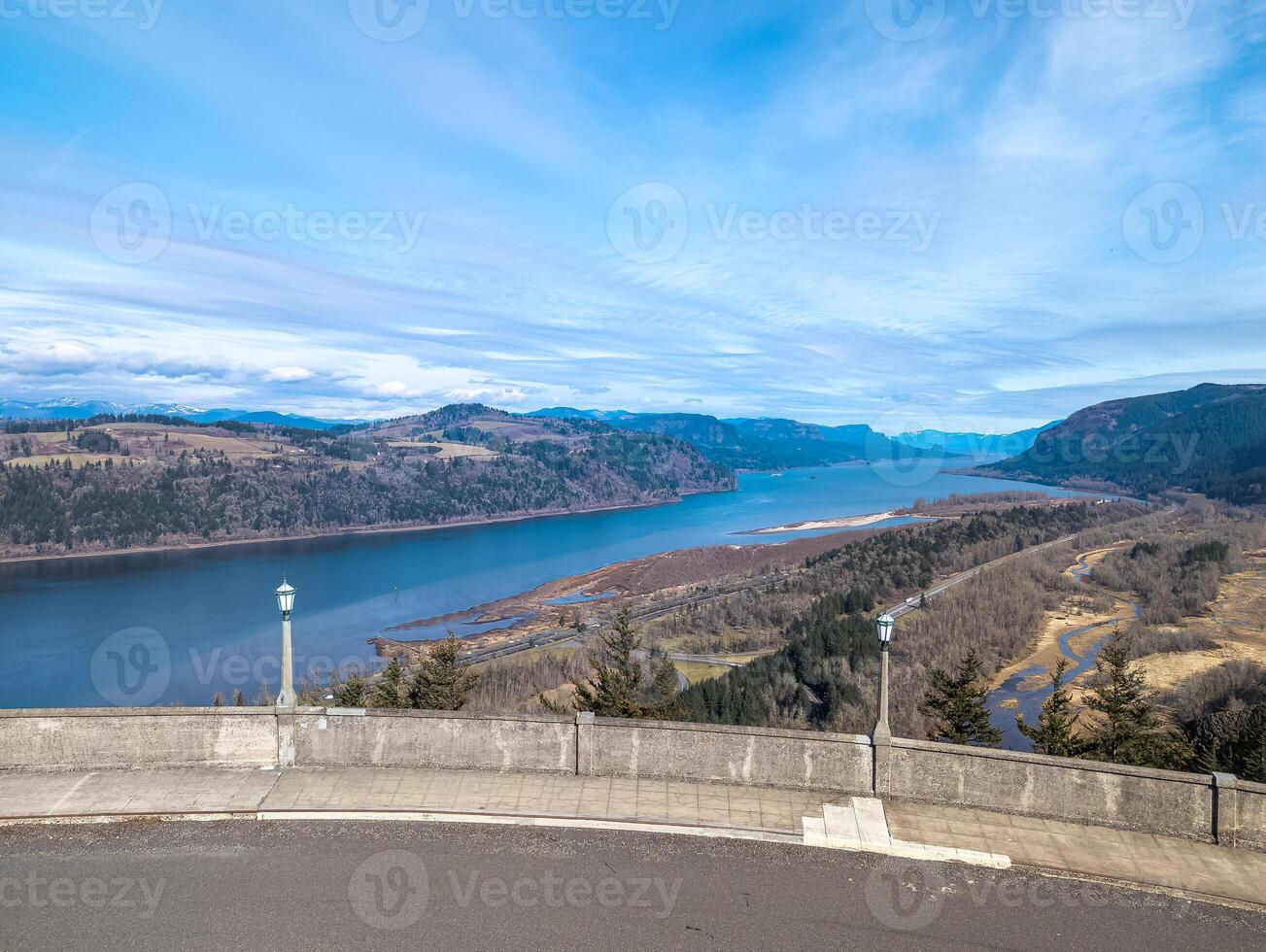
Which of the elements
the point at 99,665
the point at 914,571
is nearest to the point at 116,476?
the point at 99,665

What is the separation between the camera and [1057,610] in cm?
6281

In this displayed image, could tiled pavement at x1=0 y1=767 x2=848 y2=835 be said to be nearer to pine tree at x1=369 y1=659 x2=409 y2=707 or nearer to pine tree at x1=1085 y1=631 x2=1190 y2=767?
pine tree at x1=1085 y1=631 x2=1190 y2=767

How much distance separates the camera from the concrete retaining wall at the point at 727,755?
10.7m

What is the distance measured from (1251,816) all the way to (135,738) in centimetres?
1413

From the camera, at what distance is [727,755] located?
1091 cm

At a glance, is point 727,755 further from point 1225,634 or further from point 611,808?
point 1225,634

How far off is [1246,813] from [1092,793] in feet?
5.26

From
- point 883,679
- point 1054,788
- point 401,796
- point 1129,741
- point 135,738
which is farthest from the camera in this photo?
point 1129,741

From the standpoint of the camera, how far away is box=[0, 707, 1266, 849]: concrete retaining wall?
10.2m

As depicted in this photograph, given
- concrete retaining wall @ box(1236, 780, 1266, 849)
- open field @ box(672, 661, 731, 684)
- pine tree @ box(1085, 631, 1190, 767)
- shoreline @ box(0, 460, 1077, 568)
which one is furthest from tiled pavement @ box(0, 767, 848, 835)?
shoreline @ box(0, 460, 1077, 568)

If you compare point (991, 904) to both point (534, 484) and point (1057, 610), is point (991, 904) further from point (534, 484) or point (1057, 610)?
point (534, 484)

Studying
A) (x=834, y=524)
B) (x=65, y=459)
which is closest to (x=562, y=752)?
(x=834, y=524)

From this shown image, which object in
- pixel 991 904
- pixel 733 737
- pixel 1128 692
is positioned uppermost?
pixel 733 737

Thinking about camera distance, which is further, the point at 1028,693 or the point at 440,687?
the point at 1028,693
